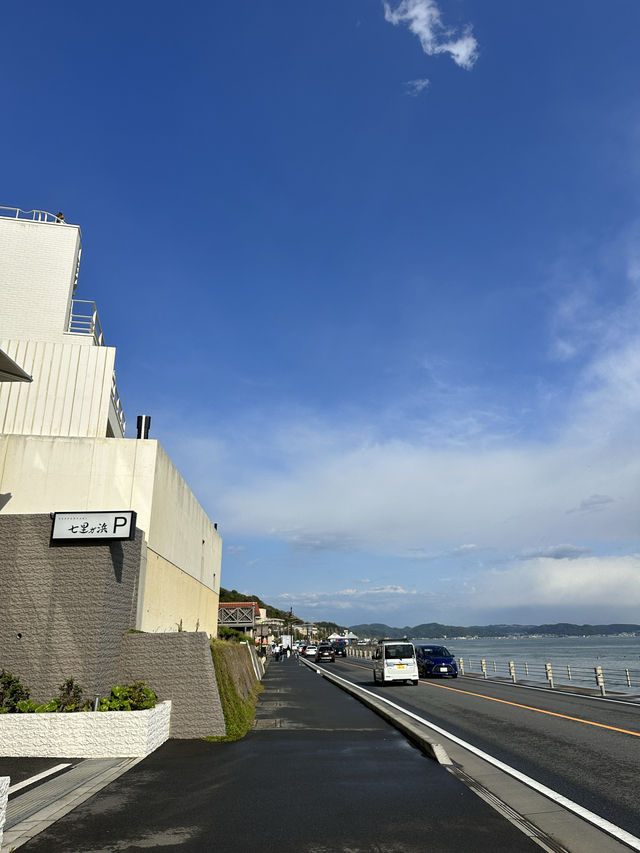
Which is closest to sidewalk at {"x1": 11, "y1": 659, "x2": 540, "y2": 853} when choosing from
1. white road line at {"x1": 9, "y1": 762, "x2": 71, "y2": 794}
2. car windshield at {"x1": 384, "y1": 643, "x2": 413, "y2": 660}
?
white road line at {"x1": 9, "y1": 762, "x2": 71, "y2": 794}

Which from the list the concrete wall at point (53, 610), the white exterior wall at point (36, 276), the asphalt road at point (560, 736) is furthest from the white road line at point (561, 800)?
the white exterior wall at point (36, 276)

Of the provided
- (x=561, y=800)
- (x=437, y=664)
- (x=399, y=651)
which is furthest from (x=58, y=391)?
(x=437, y=664)

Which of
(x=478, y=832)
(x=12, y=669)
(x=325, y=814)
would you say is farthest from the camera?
(x=12, y=669)

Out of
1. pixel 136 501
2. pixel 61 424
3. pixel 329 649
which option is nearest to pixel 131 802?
pixel 136 501

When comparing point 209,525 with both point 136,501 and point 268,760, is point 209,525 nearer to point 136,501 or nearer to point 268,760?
point 136,501

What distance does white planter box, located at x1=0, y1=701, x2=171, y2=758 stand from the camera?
9188 millimetres

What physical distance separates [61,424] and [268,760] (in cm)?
1202

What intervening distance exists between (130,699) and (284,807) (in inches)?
176

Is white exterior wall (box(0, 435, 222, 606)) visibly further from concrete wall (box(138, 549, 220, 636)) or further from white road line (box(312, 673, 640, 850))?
white road line (box(312, 673, 640, 850))

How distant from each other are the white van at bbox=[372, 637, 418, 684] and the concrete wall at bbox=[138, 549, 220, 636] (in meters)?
8.41

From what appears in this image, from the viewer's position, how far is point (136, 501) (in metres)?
16.4

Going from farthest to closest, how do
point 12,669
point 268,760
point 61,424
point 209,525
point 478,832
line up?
point 209,525
point 61,424
point 12,669
point 268,760
point 478,832

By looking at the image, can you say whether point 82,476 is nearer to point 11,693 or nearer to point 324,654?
point 11,693

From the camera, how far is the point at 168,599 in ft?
63.0
